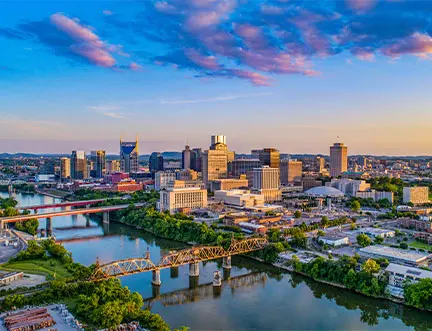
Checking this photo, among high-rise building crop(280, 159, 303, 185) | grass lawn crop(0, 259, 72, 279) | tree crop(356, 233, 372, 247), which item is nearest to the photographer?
grass lawn crop(0, 259, 72, 279)

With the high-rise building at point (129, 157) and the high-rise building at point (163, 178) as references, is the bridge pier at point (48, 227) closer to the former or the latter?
the high-rise building at point (163, 178)

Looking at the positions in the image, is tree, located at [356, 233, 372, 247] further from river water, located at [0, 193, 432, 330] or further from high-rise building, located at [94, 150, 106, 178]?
high-rise building, located at [94, 150, 106, 178]

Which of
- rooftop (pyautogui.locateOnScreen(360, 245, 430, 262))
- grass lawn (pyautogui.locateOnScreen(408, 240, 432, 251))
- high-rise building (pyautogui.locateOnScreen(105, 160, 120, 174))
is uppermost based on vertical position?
high-rise building (pyautogui.locateOnScreen(105, 160, 120, 174))

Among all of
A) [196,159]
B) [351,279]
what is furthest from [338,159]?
[351,279]

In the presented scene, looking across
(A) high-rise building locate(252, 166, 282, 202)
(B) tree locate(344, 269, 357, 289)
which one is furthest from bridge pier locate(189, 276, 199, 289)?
(A) high-rise building locate(252, 166, 282, 202)

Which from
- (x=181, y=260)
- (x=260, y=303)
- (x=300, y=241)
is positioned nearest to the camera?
(x=260, y=303)

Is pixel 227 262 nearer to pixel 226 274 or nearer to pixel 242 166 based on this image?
pixel 226 274

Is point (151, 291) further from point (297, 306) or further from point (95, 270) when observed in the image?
point (297, 306)
